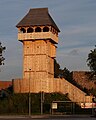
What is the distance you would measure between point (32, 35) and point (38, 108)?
1598cm

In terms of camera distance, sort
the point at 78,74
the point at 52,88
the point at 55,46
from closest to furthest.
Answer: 1. the point at 52,88
2. the point at 55,46
3. the point at 78,74

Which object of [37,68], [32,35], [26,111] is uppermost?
[32,35]

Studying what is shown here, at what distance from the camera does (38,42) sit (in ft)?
286

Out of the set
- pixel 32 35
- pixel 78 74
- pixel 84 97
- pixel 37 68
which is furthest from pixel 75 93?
pixel 78 74

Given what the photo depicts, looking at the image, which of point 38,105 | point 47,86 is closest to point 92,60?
point 47,86

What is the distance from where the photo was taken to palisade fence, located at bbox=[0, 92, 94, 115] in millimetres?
75719

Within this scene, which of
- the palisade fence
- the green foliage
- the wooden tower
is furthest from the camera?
the wooden tower

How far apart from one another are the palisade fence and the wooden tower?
5152 millimetres

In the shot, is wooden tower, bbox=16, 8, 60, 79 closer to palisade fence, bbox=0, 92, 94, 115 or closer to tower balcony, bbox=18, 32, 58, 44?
tower balcony, bbox=18, 32, 58, 44

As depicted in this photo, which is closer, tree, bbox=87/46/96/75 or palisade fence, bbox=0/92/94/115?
palisade fence, bbox=0/92/94/115

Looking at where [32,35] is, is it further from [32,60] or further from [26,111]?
[26,111]

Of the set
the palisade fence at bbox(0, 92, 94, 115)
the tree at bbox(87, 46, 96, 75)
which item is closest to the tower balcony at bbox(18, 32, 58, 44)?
the tree at bbox(87, 46, 96, 75)

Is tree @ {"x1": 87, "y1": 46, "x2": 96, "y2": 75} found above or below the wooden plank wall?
above

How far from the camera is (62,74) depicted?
120500 millimetres
